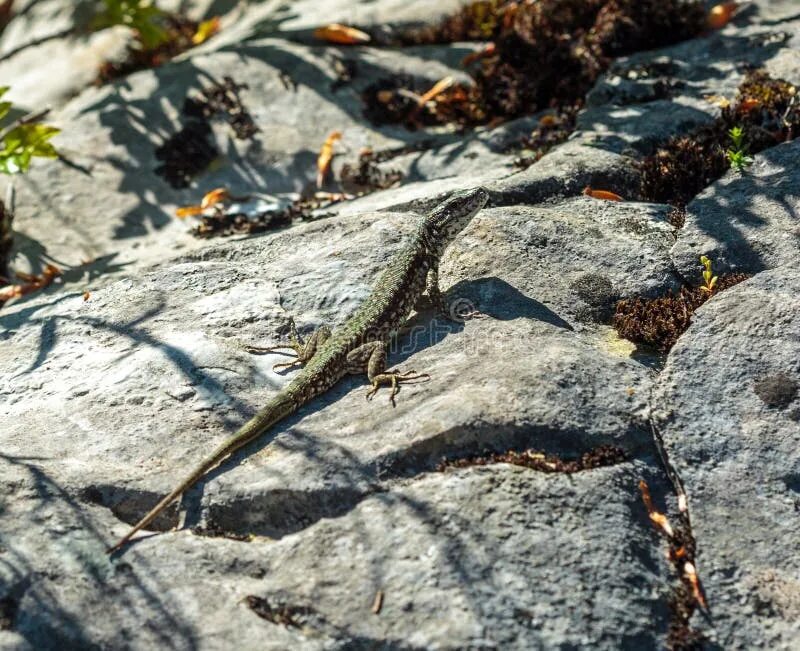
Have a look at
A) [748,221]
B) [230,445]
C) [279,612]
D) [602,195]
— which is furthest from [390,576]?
[602,195]

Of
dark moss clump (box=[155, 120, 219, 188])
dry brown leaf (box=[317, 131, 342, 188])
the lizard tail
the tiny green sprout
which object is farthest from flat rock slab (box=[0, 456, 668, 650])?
dark moss clump (box=[155, 120, 219, 188])

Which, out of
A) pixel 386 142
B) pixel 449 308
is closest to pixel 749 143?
pixel 449 308

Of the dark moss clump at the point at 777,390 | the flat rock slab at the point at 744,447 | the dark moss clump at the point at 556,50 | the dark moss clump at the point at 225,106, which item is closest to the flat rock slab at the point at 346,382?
the flat rock slab at the point at 744,447

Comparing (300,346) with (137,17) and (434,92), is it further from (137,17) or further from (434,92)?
(137,17)

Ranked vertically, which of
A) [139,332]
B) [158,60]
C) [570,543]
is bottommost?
[570,543]

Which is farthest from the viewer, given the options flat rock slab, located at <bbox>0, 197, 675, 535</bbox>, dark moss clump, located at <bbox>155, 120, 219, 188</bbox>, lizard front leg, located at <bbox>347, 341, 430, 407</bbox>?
dark moss clump, located at <bbox>155, 120, 219, 188</bbox>

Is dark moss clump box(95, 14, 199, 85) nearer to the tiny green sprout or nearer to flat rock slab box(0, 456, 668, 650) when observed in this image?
the tiny green sprout

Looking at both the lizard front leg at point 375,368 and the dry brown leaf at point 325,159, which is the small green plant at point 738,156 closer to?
the lizard front leg at point 375,368

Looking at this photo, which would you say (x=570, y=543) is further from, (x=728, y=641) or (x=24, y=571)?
(x=24, y=571)
